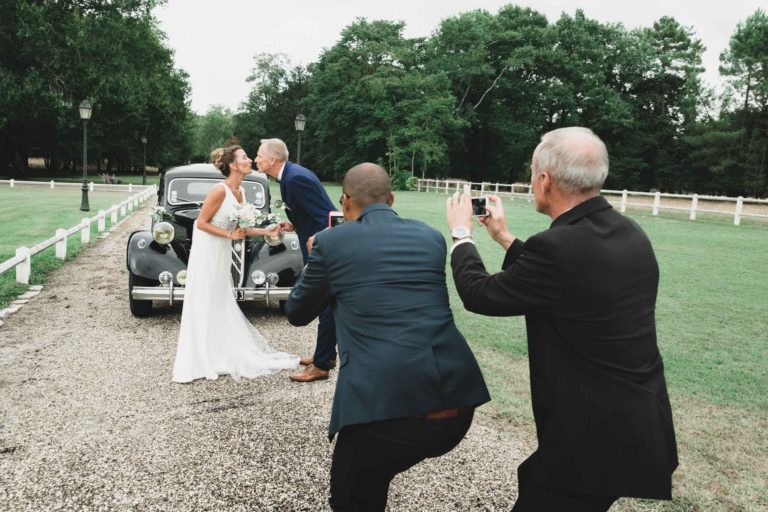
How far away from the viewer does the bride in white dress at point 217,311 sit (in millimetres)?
5578

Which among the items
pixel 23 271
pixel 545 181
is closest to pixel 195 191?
pixel 23 271

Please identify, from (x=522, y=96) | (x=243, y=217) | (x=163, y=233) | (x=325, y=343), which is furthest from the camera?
(x=522, y=96)

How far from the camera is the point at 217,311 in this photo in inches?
229

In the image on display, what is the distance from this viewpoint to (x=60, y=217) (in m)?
20.1

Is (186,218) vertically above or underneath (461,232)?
underneath

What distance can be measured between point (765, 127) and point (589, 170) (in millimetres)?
56787

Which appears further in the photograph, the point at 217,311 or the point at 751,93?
the point at 751,93

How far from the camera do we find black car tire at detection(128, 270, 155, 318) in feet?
23.9

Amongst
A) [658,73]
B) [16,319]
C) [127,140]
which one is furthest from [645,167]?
[16,319]

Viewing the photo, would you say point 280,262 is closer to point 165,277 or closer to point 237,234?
point 165,277

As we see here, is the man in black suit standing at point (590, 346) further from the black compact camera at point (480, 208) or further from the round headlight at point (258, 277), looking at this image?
the round headlight at point (258, 277)

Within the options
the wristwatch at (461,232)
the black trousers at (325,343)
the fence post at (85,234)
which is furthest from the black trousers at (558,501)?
the fence post at (85,234)

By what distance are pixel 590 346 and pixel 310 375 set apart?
3869 millimetres

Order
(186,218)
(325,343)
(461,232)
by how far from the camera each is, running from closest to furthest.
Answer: (461,232)
(325,343)
(186,218)
